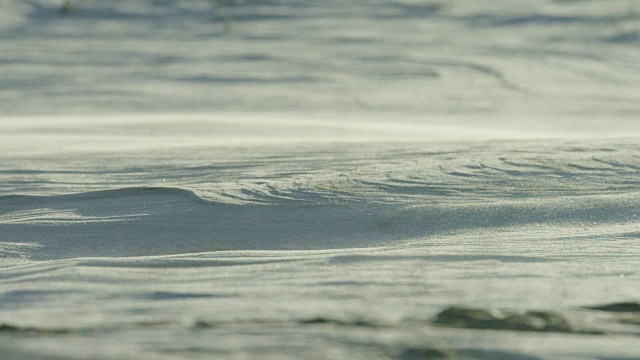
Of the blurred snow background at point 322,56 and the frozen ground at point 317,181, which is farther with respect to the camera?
the blurred snow background at point 322,56

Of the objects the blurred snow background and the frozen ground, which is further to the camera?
the blurred snow background

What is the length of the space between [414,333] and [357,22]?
4.82 metres

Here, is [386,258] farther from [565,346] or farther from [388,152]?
[388,152]

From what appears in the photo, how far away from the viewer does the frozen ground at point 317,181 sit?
1.41 m

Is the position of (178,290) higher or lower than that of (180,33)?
lower

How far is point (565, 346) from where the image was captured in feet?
4.19

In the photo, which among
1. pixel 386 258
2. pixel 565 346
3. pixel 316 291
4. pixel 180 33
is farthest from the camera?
pixel 180 33

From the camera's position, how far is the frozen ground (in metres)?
1.41

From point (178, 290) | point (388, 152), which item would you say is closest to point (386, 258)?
point (178, 290)

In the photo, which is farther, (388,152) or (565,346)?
(388,152)

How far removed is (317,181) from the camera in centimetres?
269

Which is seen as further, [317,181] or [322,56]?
[322,56]

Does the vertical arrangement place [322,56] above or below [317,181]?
above

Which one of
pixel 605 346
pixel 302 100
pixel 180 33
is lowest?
pixel 605 346
